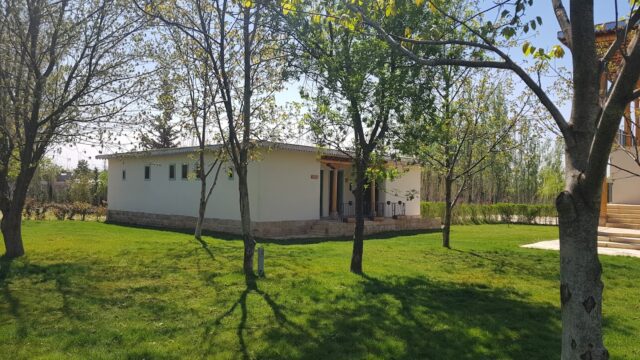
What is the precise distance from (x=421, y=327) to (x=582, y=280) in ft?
12.1

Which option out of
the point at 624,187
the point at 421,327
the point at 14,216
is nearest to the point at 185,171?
the point at 14,216

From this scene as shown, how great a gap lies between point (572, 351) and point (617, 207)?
18185mm

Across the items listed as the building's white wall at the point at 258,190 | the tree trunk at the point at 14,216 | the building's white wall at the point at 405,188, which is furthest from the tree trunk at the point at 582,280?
the building's white wall at the point at 405,188

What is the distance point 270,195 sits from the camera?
19.2 meters

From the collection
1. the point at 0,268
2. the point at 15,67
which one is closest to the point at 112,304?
the point at 0,268

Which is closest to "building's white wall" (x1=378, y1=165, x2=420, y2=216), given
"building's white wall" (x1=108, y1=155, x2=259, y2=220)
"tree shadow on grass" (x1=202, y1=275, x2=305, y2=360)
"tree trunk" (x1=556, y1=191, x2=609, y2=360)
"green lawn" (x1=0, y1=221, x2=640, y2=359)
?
"building's white wall" (x1=108, y1=155, x2=259, y2=220)

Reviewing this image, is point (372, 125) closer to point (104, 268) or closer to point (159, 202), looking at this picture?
point (104, 268)

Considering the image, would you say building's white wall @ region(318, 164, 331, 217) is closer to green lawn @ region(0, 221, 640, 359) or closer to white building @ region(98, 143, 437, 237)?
white building @ region(98, 143, 437, 237)

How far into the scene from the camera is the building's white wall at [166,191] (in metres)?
20.2

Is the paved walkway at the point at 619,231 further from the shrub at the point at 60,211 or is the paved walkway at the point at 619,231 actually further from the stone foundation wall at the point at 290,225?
the shrub at the point at 60,211

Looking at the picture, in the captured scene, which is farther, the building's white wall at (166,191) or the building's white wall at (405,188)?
the building's white wall at (405,188)

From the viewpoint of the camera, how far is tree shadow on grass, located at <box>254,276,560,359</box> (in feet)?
18.4

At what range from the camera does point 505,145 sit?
1486cm

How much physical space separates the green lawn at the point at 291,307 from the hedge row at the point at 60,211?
46.8 ft
